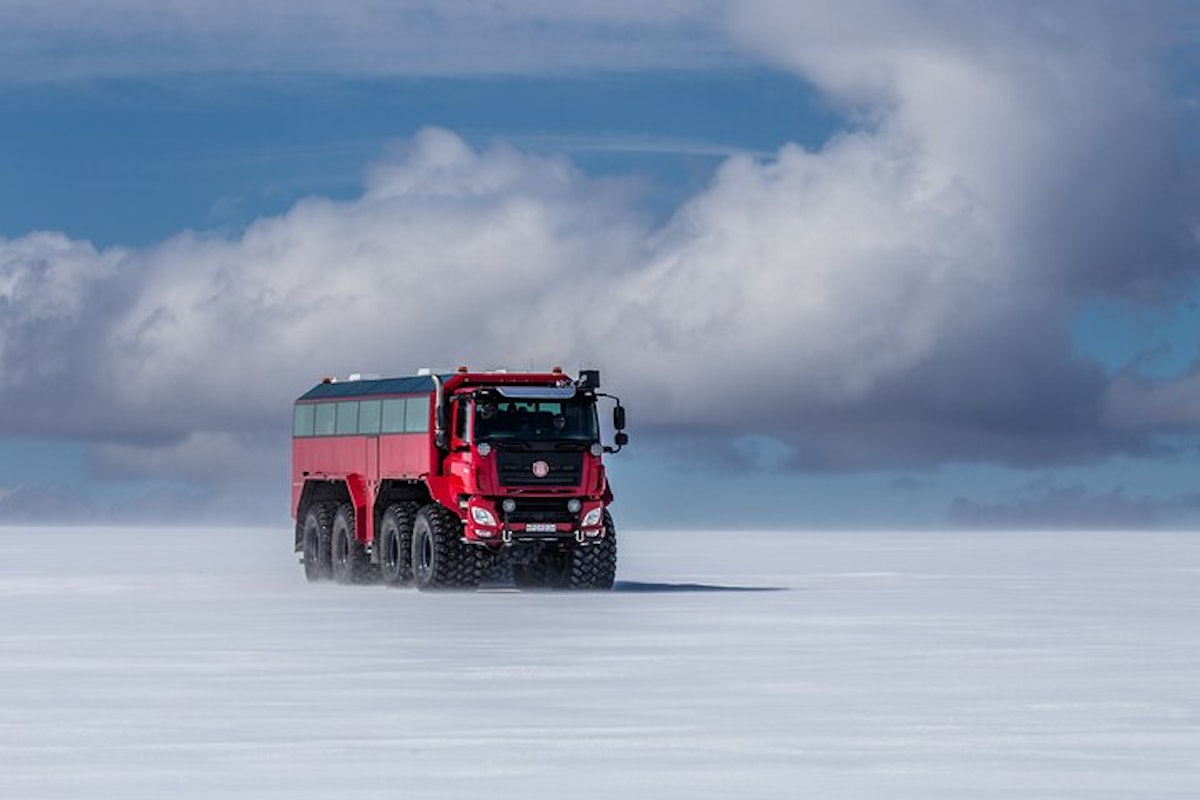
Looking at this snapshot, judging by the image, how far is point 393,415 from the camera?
145 feet

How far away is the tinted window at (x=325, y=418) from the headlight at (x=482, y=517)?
723 centimetres

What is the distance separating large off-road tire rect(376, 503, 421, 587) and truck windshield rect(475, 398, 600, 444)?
3.02 meters

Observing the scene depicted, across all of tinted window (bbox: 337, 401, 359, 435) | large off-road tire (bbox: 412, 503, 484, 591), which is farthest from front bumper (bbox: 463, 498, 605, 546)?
tinted window (bbox: 337, 401, 359, 435)

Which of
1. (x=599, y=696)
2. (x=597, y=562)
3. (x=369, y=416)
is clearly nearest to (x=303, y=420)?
(x=369, y=416)

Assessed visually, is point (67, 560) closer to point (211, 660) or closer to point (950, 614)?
point (950, 614)

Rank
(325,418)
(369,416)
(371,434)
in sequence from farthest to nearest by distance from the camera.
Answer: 1. (325,418)
2. (369,416)
3. (371,434)

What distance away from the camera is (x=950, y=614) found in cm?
3531

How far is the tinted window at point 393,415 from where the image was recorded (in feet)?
144

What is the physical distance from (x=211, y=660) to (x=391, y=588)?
→ 18609 millimetres

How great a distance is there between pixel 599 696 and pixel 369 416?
24814 mm

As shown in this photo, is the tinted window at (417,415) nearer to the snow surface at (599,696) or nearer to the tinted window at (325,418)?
the snow surface at (599,696)

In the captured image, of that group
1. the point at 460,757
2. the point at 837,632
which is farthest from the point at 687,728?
the point at 837,632

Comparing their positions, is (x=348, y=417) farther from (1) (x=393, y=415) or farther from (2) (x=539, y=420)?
(2) (x=539, y=420)

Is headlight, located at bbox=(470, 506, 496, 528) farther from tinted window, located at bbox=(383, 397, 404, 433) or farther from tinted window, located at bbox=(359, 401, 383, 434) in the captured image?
tinted window, located at bbox=(359, 401, 383, 434)
